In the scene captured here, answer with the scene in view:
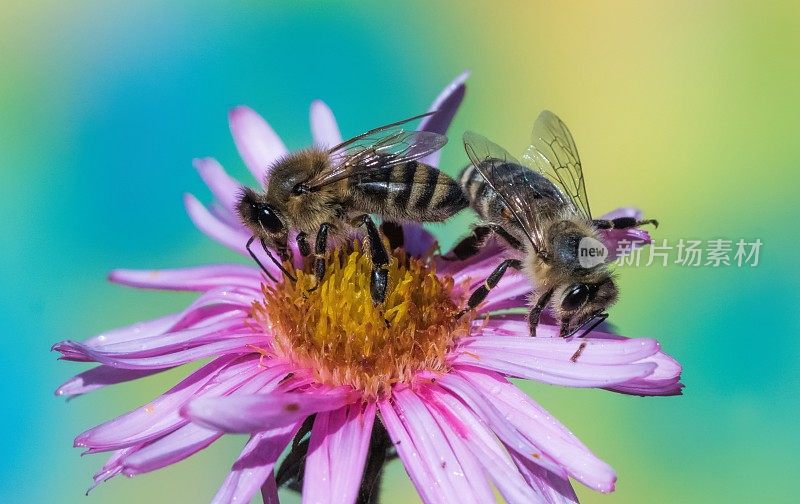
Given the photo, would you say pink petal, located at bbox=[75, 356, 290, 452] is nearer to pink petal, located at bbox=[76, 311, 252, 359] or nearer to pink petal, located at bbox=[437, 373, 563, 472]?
pink petal, located at bbox=[76, 311, 252, 359]

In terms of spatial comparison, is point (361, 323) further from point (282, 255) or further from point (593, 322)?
point (593, 322)

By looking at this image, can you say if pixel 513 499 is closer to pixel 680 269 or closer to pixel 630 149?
pixel 680 269

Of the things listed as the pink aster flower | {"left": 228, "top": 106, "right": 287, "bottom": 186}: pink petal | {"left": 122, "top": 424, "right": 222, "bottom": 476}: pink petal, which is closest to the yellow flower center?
the pink aster flower

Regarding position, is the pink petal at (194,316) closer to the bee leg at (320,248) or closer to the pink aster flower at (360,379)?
the pink aster flower at (360,379)

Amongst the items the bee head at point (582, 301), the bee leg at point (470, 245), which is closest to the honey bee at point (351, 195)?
the bee leg at point (470, 245)

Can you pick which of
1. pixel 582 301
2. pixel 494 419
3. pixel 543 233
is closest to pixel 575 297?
pixel 582 301

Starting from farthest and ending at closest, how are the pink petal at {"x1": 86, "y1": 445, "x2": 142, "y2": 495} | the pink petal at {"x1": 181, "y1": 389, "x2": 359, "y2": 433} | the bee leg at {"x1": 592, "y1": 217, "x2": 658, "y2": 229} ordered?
the bee leg at {"x1": 592, "y1": 217, "x2": 658, "y2": 229} < the pink petal at {"x1": 86, "y1": 445, "x2": 142, "y2": 495} < the pink petal at {"x1": 181, "y1": 389, "x2": 359, "y2": 433}
